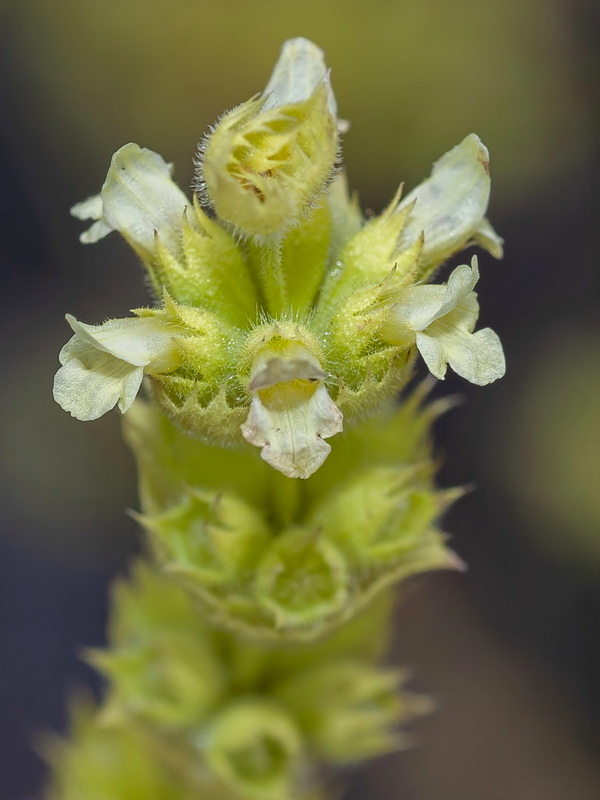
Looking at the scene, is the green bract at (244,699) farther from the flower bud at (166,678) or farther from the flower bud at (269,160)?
the flower bud at (269,160)

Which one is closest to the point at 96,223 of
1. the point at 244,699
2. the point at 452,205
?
the point at 452,205

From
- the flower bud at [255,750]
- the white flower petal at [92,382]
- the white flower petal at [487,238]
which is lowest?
the flower bud at [255,750]

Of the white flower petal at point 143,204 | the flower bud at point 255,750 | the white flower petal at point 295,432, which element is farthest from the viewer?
the flower bud at point 255,750

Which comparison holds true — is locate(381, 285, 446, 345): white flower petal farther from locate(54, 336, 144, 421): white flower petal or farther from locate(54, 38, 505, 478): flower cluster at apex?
locate(54, 336, 144, 421): white flower petal

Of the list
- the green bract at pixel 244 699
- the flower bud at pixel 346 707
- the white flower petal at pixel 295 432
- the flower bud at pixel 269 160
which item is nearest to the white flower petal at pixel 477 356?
the white flower petal at pixel 295 432

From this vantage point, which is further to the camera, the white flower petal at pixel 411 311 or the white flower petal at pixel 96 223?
the white flower petal at pixel 96 223

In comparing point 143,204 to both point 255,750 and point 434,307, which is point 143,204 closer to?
point 434,307

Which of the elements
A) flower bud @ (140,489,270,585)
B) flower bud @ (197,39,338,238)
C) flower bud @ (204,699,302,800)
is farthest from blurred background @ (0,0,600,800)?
flower bud @ (197,39,338,238)
